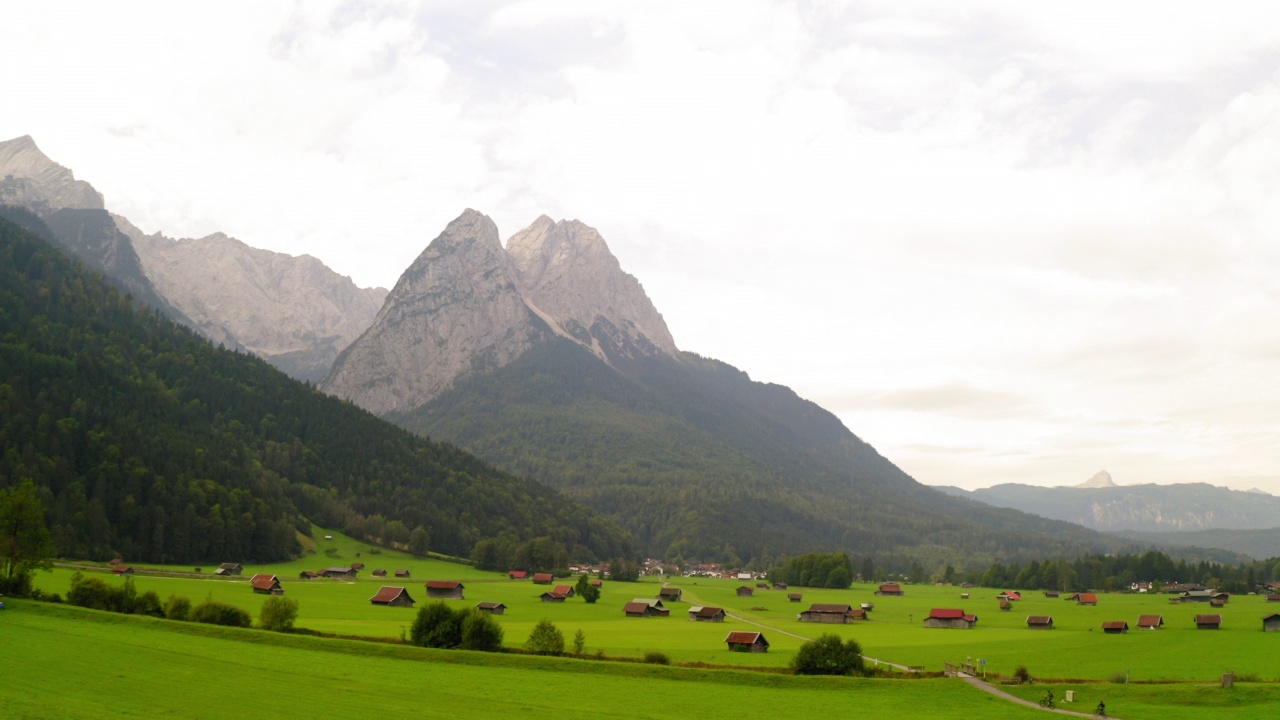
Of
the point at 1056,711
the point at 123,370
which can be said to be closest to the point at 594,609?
the point at 1056,711

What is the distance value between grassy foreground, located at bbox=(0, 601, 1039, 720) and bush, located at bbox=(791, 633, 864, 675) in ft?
8.50

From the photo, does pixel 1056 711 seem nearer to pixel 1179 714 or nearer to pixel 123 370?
pixel 1179 714

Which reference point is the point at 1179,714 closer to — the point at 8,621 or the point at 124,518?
the point at 8,621

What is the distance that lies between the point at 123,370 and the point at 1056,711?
196 m

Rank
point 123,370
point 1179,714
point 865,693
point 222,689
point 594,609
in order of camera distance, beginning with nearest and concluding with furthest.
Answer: point 222,689
point 1179,714
point 865,693
point 594,609
point 123,370

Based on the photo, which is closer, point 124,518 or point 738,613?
point 738,613

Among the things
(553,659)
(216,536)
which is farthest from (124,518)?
(553,659)

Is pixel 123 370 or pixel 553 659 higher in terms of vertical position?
pixel 123 370

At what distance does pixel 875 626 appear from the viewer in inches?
4488

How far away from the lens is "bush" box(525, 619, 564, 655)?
7050 cm

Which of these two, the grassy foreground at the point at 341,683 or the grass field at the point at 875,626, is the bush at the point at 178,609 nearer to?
the grassy foreground at the point at 341,683

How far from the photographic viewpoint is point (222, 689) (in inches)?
1997

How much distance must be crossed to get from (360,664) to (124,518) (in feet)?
314

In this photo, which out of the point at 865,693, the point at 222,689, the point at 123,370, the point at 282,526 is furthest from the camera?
the point at 123,370
